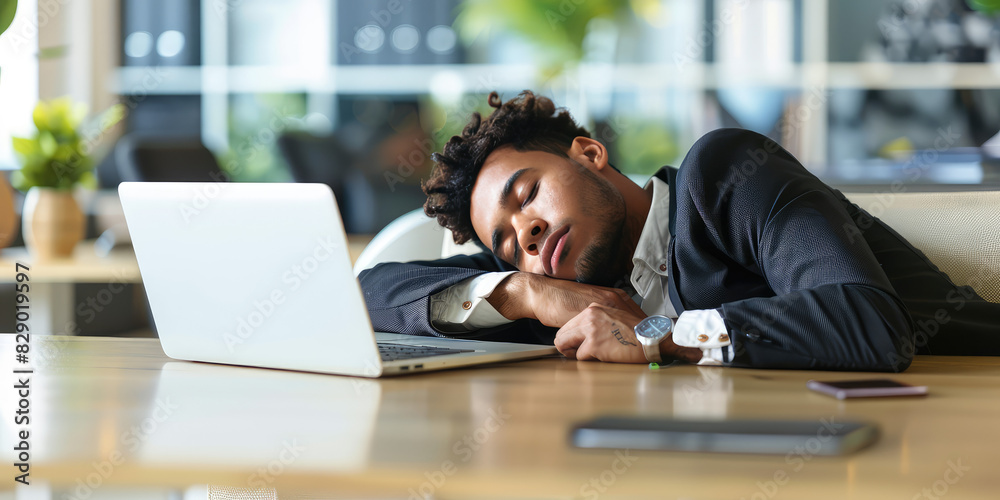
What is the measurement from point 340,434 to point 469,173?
105 centimetres

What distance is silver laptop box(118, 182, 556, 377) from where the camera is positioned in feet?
3.05

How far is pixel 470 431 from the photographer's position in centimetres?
74

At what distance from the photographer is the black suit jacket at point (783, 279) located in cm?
107

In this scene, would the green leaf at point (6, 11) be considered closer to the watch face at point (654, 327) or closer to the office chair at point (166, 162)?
the watch face at point (654, 327)

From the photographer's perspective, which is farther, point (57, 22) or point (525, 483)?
point (57, 22)

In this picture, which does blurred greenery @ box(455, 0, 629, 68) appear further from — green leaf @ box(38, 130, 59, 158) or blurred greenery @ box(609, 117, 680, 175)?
green leaf @ box(38, 130, 59, 158)

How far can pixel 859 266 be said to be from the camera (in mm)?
1125

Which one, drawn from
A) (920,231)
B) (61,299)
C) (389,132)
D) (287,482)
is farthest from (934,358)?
(389,132)

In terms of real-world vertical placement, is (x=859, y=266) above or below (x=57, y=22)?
below

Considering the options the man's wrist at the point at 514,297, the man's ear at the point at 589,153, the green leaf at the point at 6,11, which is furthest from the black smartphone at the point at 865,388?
the green leaf at the point at 6,11

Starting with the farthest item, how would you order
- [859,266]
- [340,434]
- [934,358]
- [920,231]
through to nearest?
[920,231], [934,358], [859,266], [340,434]

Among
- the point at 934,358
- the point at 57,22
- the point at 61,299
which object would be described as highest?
the point at 57,22

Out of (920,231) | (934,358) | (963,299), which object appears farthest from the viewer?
(920,231)

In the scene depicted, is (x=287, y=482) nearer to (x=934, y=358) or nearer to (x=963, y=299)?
(x=934, y=358)
